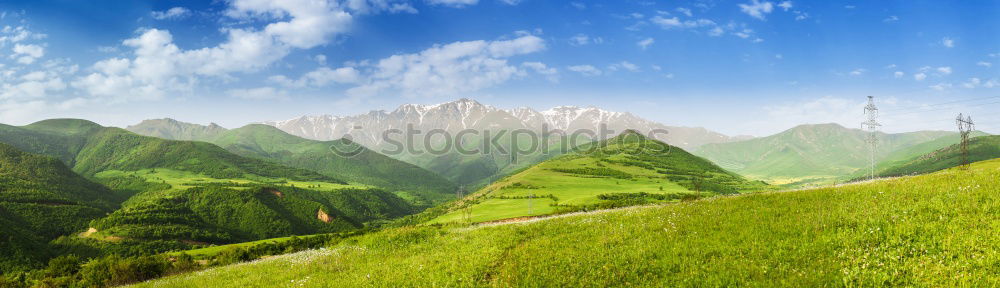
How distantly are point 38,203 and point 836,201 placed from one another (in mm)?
294273

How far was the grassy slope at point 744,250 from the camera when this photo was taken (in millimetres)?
10367

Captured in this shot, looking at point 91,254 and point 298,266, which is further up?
point 298,266

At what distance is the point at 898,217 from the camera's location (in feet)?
42.1

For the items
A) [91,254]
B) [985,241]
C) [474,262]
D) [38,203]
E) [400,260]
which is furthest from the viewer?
[38,203]

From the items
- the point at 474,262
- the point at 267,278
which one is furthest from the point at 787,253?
the point at 267,278

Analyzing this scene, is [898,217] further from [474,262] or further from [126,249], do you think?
[126,249]

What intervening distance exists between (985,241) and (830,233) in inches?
120

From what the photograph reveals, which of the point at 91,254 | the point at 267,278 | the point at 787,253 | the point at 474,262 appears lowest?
the point at 91,254

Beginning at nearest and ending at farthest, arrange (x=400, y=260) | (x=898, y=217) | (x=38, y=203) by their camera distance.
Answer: (x=898, y=217)
(x=400, y=260)
(x=38, y=203)

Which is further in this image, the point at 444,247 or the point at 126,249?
the point at 126,249

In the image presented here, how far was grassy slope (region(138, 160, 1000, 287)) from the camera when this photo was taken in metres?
10.4

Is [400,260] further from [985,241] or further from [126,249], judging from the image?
[126,249]

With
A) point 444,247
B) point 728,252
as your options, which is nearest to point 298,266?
point 444,247

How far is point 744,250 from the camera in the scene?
1254cm
